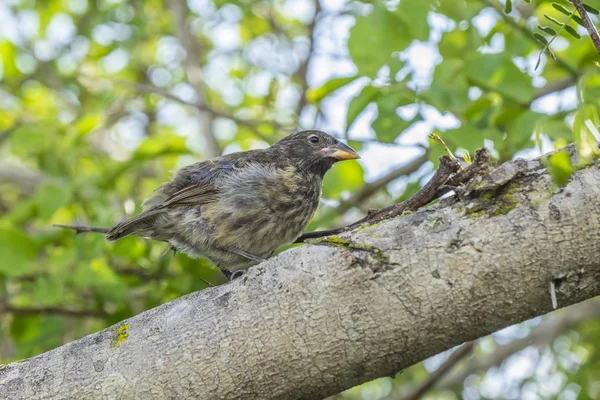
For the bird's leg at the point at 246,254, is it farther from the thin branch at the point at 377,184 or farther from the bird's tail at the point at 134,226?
the thin branch at the point at 377,184

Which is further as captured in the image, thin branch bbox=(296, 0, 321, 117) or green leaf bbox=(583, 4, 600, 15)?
thin branch bbox=(296, 0, 321, 117)

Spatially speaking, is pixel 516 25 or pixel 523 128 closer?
pixel 523 128

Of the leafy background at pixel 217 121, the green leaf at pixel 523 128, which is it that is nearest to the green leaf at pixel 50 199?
the leafy background at pixel 217 121

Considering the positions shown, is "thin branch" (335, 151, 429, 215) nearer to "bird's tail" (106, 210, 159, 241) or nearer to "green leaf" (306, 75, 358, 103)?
"green leaf" (306, 75, 358, 103)

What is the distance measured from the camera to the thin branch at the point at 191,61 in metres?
5.92

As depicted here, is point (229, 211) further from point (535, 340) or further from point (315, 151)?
point (535, 340)

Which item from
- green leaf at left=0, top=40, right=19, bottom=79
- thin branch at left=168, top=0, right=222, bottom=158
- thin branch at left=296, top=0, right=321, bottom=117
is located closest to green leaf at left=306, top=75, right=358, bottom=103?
thin branch at left=168, top=0, right=222, bottom=158

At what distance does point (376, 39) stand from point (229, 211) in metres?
1.08

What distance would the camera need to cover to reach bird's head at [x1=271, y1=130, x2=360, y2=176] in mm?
4156

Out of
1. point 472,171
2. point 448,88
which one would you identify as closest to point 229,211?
point 448,88

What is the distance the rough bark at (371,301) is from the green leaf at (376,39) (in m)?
1.46

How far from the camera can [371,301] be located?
1968mm

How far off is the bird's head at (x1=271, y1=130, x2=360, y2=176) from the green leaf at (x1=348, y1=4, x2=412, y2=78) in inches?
31.9

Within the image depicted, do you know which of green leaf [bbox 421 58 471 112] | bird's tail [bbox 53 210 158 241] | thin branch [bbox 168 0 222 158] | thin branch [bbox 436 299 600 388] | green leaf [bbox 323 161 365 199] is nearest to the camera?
green leaf [bbox 421 58 471 112]
